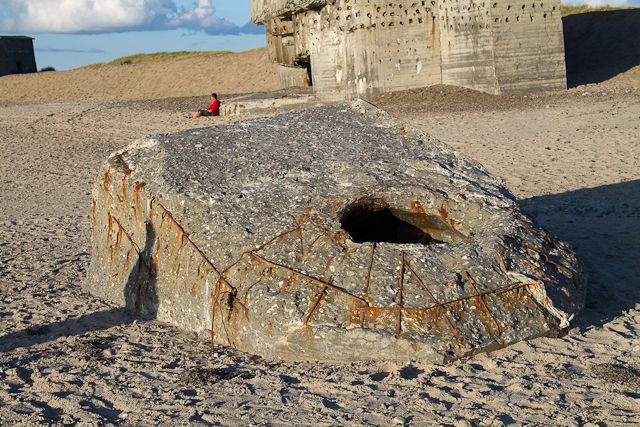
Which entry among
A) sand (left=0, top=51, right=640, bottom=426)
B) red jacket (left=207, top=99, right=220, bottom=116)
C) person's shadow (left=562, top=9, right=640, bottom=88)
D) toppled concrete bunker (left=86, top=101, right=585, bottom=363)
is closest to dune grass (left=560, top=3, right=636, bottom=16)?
person's shadow (left=562, top=9, right=640, bottom=88)

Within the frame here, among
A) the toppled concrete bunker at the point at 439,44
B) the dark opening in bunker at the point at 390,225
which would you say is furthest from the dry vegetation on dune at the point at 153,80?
the dark opening in bunker at the point at 390,225

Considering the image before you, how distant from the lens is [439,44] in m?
17.5

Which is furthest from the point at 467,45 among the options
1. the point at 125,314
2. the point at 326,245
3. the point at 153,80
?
the point at 153,80

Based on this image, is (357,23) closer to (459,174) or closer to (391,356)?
(459,174)

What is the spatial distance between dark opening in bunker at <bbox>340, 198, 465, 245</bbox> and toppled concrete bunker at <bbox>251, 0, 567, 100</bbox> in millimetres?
11650

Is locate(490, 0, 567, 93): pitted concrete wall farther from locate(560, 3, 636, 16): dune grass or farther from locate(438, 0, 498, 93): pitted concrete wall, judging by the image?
locate(560, 3, 636, 16): dune grass

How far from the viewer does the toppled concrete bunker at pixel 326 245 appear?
4.74 m

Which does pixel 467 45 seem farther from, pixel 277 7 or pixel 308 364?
pixel 308 364

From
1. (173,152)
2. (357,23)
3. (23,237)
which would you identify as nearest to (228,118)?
(357,23)

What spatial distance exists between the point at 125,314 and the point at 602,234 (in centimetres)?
403

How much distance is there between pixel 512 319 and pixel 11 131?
16.0 m

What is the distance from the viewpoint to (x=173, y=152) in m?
6.04

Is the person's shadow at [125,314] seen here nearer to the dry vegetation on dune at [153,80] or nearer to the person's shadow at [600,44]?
the person's shadow at [600,44]

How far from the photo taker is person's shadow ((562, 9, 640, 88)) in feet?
67.1
